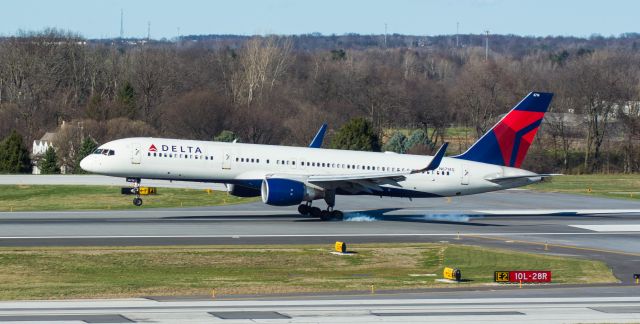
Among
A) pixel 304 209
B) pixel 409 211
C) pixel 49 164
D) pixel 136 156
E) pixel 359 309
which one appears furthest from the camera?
pixel 49 164

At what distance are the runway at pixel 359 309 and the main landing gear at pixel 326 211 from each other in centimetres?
2205

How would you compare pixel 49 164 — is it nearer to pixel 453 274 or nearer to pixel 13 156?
pixel 13 156

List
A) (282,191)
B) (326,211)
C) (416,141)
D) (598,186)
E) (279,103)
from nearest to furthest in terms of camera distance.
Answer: (282,191)
(326,211)
(598,186)
(416,141)
(279,103)

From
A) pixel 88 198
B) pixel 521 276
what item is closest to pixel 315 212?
pixel 88 198

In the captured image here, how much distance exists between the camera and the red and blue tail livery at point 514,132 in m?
59.8

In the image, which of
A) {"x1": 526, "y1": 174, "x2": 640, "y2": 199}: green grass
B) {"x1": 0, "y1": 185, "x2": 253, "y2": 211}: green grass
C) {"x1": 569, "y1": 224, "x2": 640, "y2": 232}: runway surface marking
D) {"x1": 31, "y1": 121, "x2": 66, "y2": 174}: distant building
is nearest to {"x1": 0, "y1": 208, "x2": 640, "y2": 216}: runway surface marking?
{"x1": 0, "y1": 185, "x2": 253, "y2": 211}: green grass

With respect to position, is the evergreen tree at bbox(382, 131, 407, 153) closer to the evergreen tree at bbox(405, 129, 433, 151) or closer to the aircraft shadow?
the evergreen tree at bbox(405, 129, 433, 151)

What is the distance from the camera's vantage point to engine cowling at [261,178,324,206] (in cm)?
5469

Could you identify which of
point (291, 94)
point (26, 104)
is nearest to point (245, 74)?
point (291, 94)

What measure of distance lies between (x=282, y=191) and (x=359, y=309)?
2277 cm

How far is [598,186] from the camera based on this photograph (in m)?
89.0

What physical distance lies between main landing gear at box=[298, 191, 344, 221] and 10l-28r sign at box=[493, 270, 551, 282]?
1999 cm

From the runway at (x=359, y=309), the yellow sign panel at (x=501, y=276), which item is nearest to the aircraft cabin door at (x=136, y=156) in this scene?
the runway at (x=359, y=309)

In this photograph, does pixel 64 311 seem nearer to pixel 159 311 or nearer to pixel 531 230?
pixel 159 311
